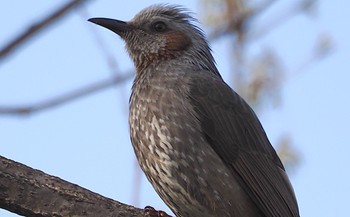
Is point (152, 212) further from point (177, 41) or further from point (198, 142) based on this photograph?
point (177, 41)

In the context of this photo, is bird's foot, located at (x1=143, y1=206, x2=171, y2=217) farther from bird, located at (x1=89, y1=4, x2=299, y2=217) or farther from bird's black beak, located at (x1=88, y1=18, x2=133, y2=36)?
bird's black beak, located at (x1=88, y1=18, x2=133, y2=36)

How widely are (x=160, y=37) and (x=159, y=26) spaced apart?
15 cm

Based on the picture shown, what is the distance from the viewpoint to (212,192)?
13.5 ft

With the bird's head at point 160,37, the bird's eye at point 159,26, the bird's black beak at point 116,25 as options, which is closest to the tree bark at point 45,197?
the bird's head at point 160,37

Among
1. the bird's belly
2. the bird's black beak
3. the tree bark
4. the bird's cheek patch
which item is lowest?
the tree bark

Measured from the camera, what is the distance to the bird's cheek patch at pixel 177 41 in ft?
17.3

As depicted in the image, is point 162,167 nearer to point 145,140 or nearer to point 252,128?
point 145,140

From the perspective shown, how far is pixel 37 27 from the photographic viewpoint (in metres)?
2.82

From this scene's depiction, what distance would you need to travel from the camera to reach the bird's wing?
14.1 feet

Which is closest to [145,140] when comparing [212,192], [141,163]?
[141,163]

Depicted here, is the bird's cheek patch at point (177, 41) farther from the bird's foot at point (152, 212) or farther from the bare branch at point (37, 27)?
the bare branch at point (37, 27)

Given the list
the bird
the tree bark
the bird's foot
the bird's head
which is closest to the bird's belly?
the bird

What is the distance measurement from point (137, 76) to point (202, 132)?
95 cm

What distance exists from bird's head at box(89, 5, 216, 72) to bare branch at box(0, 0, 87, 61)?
7.48 feet
